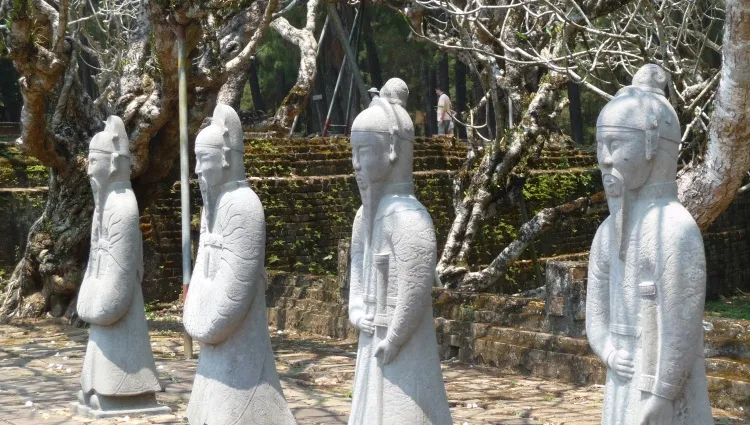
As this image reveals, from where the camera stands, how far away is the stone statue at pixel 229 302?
645cm

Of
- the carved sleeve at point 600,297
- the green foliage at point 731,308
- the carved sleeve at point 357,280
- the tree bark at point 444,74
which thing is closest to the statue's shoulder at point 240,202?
the carved sleeve at point 357,280

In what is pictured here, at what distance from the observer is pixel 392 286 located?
18.9ft

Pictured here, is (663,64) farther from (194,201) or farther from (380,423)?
(194,201)

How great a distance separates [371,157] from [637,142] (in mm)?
1589

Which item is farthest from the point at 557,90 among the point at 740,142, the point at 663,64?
the point at 740,142

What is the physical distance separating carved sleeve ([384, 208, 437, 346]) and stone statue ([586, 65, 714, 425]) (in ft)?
3.38

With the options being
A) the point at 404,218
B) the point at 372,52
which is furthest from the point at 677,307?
the point at 372,52

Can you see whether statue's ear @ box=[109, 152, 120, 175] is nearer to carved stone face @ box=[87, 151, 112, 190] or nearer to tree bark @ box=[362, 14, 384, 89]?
carved stone face @ box=[87, 151, 112, 190]

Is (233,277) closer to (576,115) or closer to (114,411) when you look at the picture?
(114,411)

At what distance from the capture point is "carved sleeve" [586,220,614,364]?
4898 millimetres

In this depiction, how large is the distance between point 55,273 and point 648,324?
10502 mm

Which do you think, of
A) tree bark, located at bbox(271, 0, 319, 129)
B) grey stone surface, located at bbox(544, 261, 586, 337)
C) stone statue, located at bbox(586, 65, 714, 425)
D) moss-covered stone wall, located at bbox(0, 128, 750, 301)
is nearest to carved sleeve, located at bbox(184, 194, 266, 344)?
stone statue, located at bbox(586, 65, 714, 425)

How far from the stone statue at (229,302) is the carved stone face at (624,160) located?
95.6 inches

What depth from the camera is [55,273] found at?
45.5 feet
